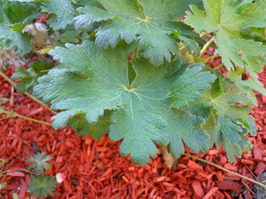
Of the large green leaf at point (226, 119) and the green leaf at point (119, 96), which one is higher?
the green leaf at point (119, 96)

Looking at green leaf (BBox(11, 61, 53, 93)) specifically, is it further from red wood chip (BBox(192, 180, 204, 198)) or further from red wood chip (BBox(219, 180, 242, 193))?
red wood chip (BBox(219, 180, 242, 193))

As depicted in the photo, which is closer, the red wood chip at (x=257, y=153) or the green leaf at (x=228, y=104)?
the green leaf at (x=228, y=104)

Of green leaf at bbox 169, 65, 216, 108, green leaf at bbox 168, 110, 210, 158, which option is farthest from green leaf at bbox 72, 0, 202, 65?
green leaf at bbox 168, 110, 210, 158

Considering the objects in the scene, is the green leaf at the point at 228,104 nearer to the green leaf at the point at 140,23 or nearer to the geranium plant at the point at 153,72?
the geranium plant at the point at 153,72

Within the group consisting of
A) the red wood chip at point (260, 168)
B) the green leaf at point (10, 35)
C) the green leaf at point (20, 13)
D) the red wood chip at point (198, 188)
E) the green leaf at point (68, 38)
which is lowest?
the red wood chip at point (198, 188)

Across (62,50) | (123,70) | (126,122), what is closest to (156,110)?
(126,122)

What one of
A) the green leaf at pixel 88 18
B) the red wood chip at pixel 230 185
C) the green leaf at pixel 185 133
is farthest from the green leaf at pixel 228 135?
the green leaf at pixel 88 18

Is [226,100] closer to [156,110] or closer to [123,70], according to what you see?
[156,110]

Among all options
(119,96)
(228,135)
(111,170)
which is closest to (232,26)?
(228,135)
